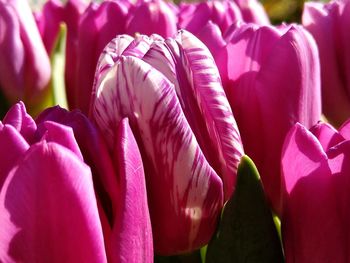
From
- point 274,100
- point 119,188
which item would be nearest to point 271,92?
point 274,100

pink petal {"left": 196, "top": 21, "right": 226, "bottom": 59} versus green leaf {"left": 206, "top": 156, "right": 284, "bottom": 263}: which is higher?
pink petal {"left": 196, "top": 21, "right": 226, "bottom": 59}

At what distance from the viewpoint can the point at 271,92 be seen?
341mm

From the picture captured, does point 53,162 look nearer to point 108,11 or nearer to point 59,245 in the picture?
point 59,245

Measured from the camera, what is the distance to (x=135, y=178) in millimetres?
262

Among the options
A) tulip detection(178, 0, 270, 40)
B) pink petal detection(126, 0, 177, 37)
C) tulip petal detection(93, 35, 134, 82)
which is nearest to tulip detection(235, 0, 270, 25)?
tulip detection(178, 0, 270, 40)

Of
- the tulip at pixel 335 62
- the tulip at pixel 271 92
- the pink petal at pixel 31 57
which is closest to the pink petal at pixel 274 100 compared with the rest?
the tulip at pixel 271 92

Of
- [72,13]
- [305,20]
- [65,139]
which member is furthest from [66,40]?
[65,139]

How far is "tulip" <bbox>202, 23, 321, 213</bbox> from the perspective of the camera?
1.11 feet

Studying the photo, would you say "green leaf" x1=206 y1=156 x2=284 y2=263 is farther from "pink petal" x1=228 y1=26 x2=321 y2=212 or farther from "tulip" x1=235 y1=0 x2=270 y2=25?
"tulip" x1=235 y1=0 x2=270 y2=25

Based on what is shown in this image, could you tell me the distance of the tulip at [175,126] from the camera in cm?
28

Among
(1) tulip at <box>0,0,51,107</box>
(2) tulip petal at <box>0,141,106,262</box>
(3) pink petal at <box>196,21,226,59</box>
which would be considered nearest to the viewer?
(2) tulip petal at <box>0,141,106,262</box>

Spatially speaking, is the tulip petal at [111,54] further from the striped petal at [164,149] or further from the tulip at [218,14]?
the tulip at [218,14]

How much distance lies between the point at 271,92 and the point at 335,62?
0.13 metres

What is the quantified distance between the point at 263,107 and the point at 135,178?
3.8 inches
